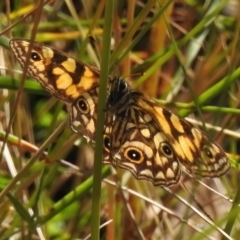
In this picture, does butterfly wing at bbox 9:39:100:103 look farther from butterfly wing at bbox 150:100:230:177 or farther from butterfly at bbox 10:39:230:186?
butterfly wing at bbox 150:100:230:177

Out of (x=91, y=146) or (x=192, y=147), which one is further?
(x=91, y=146)

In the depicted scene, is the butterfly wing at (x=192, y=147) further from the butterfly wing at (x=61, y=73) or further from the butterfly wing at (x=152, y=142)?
the butterfly wing at (x=61, y=73)

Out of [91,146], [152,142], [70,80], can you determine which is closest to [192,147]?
[152,142]

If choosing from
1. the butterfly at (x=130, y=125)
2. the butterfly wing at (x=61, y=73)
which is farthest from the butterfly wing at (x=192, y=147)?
the butterfly wing at (x=61, y=73)

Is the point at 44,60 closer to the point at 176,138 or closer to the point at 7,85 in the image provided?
the point at 7,85

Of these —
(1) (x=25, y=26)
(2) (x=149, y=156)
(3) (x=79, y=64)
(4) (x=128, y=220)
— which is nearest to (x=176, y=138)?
(2) (x=149, y=156)

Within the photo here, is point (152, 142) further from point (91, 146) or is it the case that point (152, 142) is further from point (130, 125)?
point (91, 146)

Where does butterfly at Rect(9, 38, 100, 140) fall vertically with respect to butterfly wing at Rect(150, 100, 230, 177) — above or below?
above

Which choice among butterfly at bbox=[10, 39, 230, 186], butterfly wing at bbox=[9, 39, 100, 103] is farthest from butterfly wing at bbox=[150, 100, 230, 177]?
butterfly wing at bbox=[9, 39, 100, 103]
